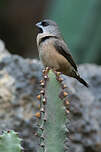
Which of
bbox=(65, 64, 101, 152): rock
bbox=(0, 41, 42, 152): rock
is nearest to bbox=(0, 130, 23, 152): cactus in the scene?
bbox=(0, 41, 42, 152): rock

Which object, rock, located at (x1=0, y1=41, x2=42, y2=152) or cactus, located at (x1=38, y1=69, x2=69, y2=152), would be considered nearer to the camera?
cactus, located at (x1=38, y1=69, x2=69, y2=152)

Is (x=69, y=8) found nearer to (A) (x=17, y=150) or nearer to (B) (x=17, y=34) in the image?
(B) (x=17, y=34)

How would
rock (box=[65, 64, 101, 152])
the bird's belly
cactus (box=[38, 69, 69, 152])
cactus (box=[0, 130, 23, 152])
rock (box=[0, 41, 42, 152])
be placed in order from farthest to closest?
rock (box=[65, 64, 101, 152]), rock (box=[0, 41, 42, 152]), the bird's belly, cactus (box=[38, 69, 69, 152]), cactus (box=[0, 130, 23, 152])

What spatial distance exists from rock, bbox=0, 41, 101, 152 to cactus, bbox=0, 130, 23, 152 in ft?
6.95

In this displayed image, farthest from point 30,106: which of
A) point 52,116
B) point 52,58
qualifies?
point 52,116

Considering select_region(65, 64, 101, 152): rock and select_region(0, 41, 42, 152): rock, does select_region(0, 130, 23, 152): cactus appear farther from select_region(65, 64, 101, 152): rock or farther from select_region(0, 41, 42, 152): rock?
select_region(65, 64, 101, 152): rock

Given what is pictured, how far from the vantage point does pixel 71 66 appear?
4637 mm

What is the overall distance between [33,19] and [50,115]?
7810 millimetres

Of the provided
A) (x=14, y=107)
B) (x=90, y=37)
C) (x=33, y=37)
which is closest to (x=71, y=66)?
(x=14, y=107)

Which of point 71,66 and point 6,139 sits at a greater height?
point 71,66

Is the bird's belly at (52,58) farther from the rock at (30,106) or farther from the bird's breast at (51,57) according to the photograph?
the rock at (30,106)

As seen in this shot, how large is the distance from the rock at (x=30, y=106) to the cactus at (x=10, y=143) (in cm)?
212

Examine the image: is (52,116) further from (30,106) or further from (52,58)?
(30,106)

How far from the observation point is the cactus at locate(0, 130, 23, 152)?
2.83m
